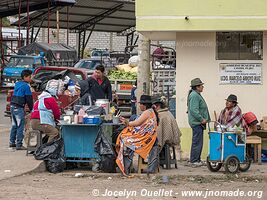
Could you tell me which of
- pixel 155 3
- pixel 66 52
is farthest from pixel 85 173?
pixel 66 52

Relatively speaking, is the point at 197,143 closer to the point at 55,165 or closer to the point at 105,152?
the point at 105,152

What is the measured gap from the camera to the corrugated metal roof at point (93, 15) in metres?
44.6

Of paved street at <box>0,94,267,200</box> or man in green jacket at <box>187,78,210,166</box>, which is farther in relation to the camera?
man in green jacket at <box>187,78,210,166</box>

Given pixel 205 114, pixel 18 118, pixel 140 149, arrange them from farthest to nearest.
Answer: pixel 18 118, pixel 205 114, pixel 140 149

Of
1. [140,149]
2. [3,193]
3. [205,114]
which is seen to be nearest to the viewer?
[3,193]

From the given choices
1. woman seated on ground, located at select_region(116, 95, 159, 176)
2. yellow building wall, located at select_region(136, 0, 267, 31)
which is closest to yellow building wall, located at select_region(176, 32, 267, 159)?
yellow building wall, located at select_region(136, 0, 267, 31)

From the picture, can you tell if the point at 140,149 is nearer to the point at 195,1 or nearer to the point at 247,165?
the point at 247,165

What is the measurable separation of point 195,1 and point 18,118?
14.9 ft

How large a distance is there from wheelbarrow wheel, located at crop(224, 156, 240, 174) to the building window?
8.60ft

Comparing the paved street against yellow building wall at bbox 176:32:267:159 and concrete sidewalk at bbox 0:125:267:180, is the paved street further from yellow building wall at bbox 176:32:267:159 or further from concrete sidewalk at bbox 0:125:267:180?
yellow building wall at bbox 176:32:267:159

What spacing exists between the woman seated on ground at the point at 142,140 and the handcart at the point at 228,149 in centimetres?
113

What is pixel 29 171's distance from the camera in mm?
12469

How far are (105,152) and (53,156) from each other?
37.9 inches

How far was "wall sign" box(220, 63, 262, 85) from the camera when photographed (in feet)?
47.2
